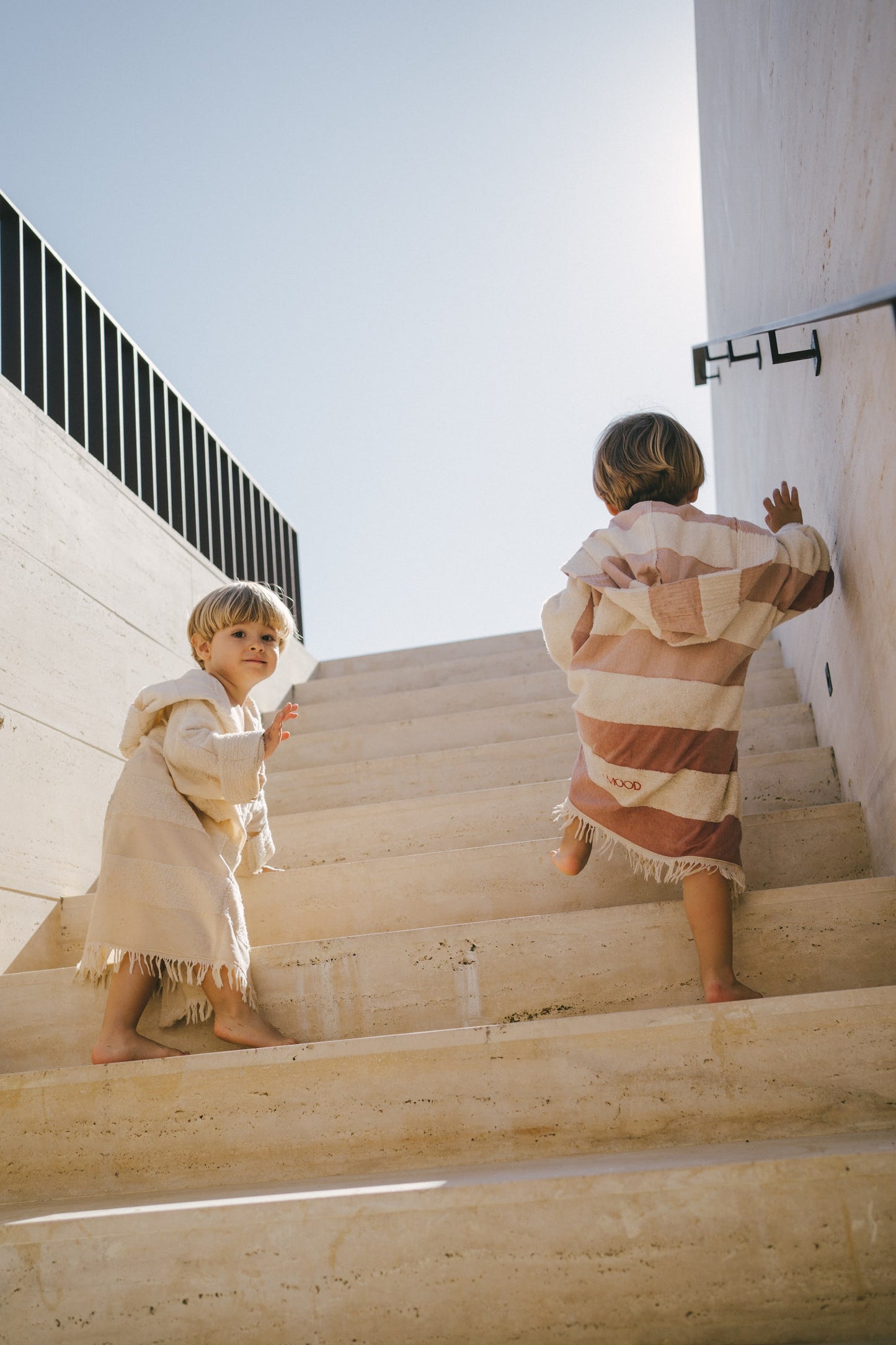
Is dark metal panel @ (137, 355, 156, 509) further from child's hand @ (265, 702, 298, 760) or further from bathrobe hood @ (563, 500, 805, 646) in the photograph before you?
bathrobe hood @ (563, 500, 805, 646)

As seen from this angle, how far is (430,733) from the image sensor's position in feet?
9.90

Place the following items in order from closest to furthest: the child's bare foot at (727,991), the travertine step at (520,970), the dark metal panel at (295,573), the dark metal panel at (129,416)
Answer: the child's bare foot at (727,991)
the travertine step at (520,970)
the dark metal panel at (129,416)
the dark metal panel at (295,573)

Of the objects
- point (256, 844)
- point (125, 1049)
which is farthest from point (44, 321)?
point (125, 1049)

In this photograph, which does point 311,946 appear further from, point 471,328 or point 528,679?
point 471,328

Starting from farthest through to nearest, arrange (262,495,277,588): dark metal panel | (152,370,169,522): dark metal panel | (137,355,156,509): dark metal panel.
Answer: (262,495,277,588): dark metal panel, (152,370,169,522): dark metal panel, (137,355,156,509): dark metal panel

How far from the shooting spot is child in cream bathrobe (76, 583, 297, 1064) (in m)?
1.60

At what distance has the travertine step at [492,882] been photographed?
1.82 meters

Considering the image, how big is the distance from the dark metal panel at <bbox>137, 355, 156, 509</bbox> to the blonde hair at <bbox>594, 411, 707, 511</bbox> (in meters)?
2.02

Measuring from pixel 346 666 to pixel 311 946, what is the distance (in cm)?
295

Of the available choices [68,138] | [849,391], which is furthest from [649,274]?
[849,391]

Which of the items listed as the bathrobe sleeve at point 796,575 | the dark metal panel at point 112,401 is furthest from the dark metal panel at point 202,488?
the bathrobe sleeve at point 796,575

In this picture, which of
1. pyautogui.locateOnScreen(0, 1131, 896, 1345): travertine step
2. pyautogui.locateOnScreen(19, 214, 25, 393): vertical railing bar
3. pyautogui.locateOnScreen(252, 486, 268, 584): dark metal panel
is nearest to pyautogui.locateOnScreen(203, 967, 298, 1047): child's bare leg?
pyautogui.locateOnScreen(0, 1131, 896, 1345): travertine step

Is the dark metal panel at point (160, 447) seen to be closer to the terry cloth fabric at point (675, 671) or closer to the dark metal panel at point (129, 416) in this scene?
the dark metal panel at point (129, 416)

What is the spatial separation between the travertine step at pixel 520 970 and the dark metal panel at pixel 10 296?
1741 mm
